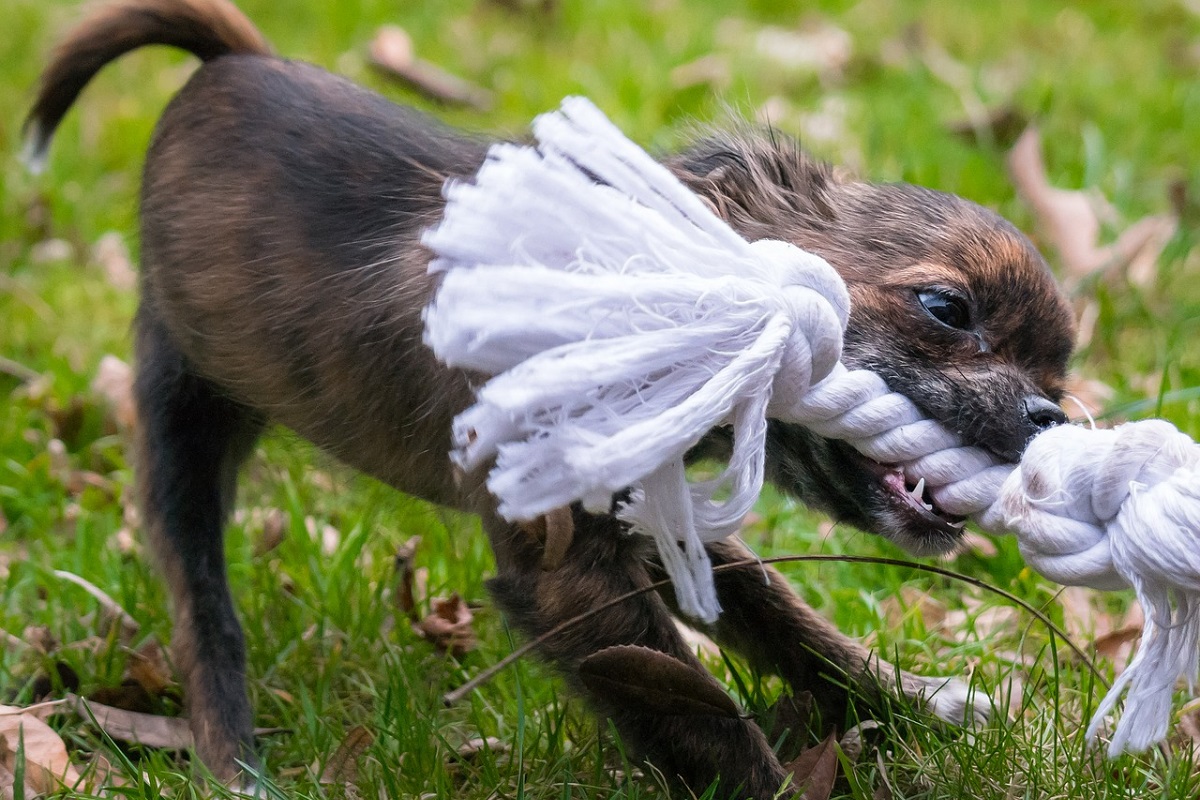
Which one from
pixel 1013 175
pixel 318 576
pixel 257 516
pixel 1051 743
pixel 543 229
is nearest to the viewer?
pixel 543 229

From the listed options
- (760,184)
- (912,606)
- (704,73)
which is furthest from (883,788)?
(704,73)

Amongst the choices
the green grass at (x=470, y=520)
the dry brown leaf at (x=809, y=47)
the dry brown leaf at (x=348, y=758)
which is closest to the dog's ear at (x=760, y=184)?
the green grass at (x=470, y=520)

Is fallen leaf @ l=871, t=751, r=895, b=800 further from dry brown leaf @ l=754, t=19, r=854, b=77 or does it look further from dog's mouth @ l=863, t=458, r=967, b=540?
dry brown leaf @ l=754, t=19, r=854, b=77

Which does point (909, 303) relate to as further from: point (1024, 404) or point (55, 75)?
point (55, 75)

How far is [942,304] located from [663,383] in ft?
2.50

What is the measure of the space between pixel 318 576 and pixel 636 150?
1.69 m

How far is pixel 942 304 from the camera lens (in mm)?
2600

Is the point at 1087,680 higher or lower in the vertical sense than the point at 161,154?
lower

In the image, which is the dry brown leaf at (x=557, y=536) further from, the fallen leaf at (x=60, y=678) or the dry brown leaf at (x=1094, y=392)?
the dry brown leaf at (x=1094, y=392)

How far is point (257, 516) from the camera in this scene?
4027 mm

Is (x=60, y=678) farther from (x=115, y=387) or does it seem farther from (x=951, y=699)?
(x=951, y=699)

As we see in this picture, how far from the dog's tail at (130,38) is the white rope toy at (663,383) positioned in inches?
58.3

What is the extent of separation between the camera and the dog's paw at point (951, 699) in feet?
8.90

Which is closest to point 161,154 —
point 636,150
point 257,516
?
point 257,516
